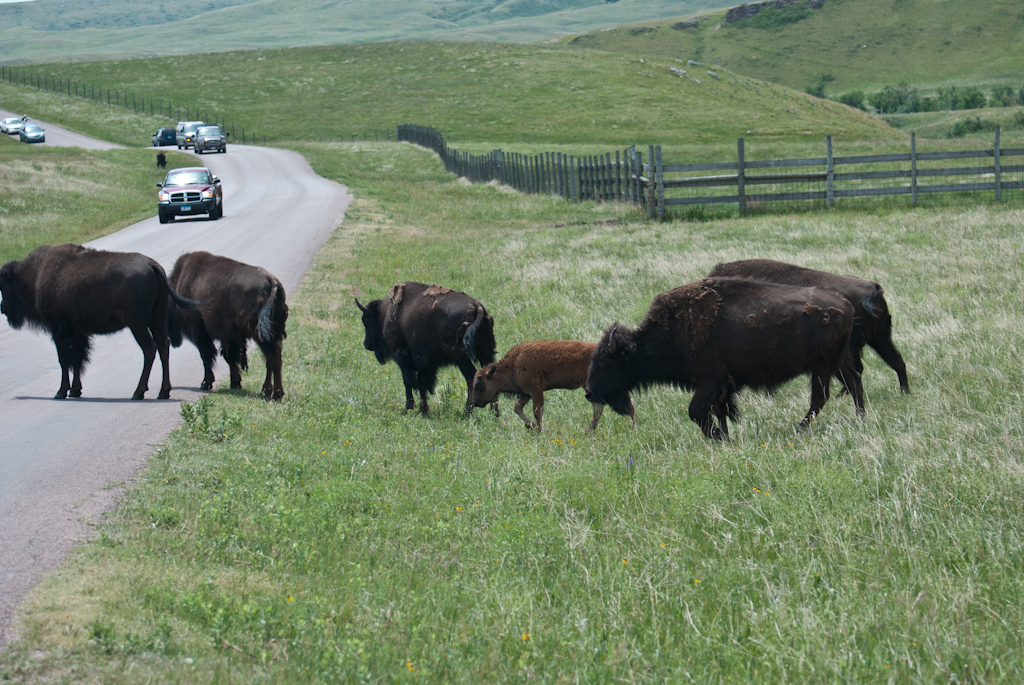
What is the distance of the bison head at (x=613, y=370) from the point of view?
26.1 feet

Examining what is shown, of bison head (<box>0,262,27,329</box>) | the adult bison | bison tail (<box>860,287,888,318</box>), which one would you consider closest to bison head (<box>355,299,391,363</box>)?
the adult bison

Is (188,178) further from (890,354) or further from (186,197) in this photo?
(890,354)

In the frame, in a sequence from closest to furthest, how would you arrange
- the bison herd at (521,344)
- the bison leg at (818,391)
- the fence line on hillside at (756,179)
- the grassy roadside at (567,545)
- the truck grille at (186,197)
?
the grassy roadside at (567,545)
the bison herd at (521,344)
the bison leg at (818,391)
the fence line on hillside at (756,179)
the truck grille at (186,197)

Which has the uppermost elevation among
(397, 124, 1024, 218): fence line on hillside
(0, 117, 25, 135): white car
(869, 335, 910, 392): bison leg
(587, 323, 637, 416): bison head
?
(0, 117, 25, 135): white car

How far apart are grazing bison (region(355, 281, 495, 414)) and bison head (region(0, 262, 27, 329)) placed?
4.57 metres

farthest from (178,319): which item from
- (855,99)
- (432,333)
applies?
(855,99)

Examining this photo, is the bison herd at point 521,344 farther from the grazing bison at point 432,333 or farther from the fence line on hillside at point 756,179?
the fence line on hillside at point 756,179

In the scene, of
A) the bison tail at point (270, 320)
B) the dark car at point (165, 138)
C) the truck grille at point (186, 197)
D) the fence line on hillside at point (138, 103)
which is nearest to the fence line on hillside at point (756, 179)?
the truck grille at point (186, 197)

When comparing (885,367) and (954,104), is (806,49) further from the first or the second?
(885,367)

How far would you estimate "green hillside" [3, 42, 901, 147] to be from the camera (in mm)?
66938

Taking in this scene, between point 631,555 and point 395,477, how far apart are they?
2.30 metres

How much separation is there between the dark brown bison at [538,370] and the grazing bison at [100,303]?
3.63 meters

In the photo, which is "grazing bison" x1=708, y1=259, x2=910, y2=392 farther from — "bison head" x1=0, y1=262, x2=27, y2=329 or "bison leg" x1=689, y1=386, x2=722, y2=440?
"bison head" x1=0, y1=262, x2=27, y2=329

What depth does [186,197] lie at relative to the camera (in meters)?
29.5
